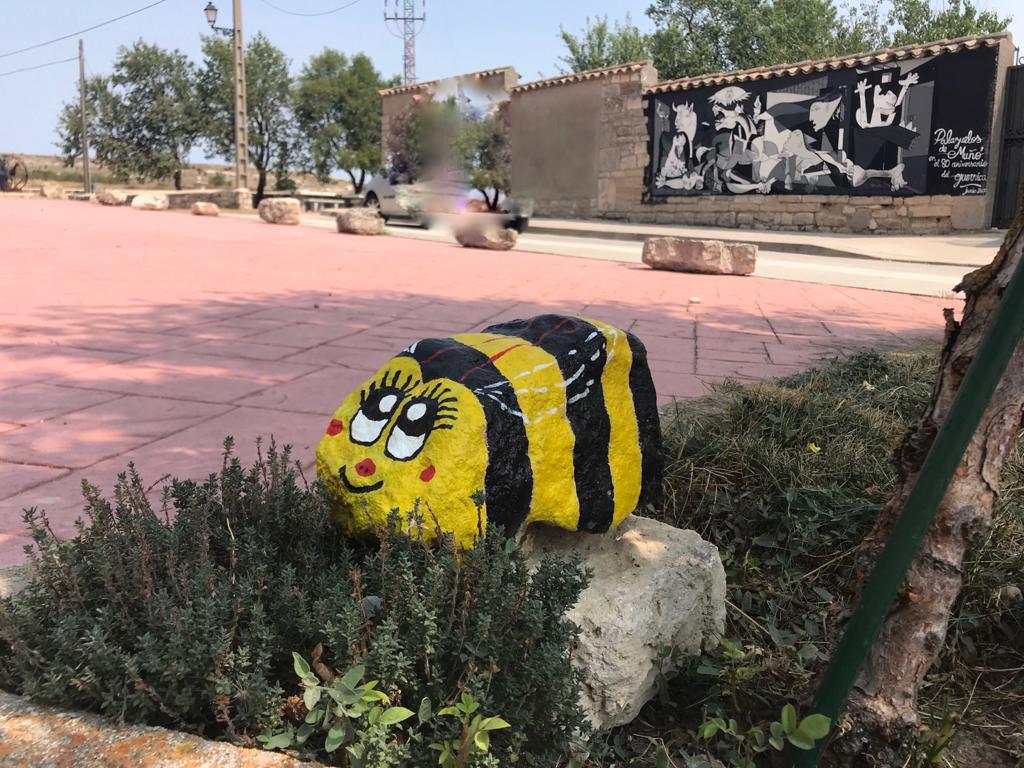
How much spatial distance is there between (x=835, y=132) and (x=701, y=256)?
8347 mm

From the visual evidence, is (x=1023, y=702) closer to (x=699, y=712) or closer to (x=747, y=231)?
(x=699, y=712)

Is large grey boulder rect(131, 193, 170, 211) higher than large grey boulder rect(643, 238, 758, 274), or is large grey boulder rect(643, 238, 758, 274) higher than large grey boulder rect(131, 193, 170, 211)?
large grey boulder rect(131, 193, 170, 211)

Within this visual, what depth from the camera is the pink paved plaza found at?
2799 millimetres

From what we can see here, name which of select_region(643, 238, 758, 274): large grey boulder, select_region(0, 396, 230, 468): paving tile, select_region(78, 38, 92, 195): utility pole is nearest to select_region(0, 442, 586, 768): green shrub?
select_region(0, 396, 230, 468): paving tile

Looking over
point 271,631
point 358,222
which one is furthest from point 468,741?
point 358,222

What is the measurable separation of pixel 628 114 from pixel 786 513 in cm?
1755

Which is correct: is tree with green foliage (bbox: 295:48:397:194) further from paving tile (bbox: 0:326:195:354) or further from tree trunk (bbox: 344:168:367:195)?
paving tile (bbox: 0:326:195:354)

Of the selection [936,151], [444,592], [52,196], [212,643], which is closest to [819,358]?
[444,592]

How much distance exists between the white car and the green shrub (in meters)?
12.8

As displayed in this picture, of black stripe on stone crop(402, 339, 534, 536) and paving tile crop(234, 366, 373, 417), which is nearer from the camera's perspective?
black stripe on stone crop(402, 339, 534, 536)

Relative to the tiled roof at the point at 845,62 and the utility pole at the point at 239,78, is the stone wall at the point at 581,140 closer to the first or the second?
the tiled roof at the point at 845,62

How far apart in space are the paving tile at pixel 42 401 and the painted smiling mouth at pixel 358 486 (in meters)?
1.99

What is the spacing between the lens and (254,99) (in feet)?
93.0

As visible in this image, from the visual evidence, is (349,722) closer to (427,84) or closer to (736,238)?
(736,238)
